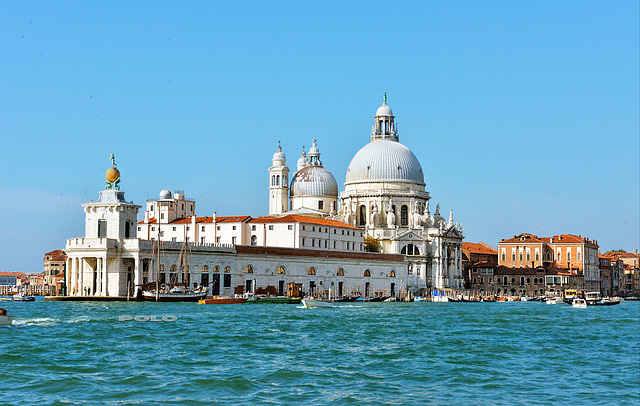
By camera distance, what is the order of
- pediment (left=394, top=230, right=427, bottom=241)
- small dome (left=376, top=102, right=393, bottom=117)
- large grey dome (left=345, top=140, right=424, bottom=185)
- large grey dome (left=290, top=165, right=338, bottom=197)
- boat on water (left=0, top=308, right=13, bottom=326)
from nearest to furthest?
boat on water (left=0, top=308, right=13, bottom=326)
pediment (left=394, top=230, right=427, bottom=241)
large grey dome (left=345, top=140, right=424, bottom=185)
large grey dome (left=290, top=165, right=338, bottom=197)
small dome (left=376, top=102, right=393, bottom=117)

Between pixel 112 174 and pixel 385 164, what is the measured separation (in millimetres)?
37039

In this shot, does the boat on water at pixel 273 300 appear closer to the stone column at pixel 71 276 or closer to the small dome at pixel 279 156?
the stone column at pixel 71 276

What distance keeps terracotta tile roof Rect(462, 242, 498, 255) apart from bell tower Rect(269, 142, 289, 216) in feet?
87.5

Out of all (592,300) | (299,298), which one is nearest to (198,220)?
(299,298)

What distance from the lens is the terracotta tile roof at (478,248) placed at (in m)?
118

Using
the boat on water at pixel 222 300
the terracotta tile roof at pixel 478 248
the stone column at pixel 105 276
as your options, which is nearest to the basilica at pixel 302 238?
the stone column at pixel 105 276

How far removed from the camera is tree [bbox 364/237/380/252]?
9525 centimetres

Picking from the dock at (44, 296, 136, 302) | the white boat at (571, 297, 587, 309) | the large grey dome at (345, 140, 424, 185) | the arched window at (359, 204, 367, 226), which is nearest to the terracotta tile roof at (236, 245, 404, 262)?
the arched window at (359, 204, 367, 226)

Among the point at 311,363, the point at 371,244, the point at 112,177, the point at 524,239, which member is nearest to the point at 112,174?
the point at 112,177

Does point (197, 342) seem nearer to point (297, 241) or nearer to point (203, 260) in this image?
point (203, 260)

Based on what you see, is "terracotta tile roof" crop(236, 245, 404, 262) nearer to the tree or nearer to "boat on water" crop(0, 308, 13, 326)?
the tree

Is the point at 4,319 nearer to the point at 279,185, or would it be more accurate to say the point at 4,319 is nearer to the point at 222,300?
the point at 222,300

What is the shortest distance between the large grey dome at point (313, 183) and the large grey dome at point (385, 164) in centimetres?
215

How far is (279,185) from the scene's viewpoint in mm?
101750
